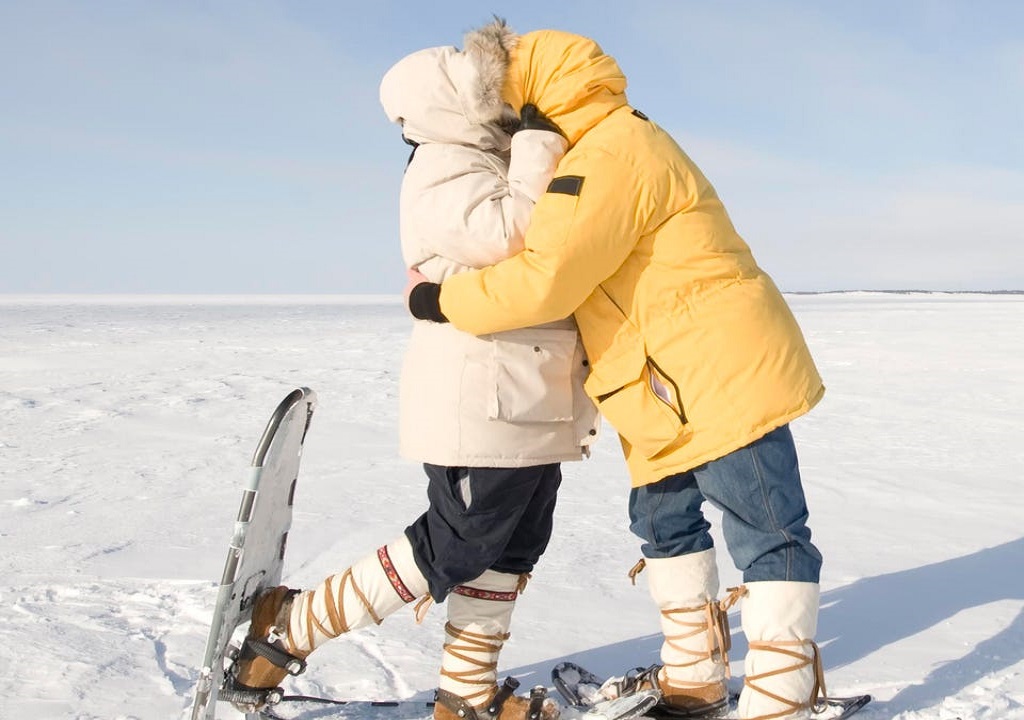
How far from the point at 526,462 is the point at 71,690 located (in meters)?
1.14

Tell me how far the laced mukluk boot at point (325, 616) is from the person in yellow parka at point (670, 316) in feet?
1.86

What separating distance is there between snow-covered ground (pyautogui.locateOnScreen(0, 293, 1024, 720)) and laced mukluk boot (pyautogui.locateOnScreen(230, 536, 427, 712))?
18cm

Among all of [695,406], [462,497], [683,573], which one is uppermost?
[695,406]

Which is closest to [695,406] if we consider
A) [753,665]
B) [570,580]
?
[753,665]

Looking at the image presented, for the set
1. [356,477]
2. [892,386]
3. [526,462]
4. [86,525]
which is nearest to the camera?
[526,462]

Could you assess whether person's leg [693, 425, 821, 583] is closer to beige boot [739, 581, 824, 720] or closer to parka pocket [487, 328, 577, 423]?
beige boot [739, 581, 824, 720]

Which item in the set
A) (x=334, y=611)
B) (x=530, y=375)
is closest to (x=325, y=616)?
(x=334, y=611)

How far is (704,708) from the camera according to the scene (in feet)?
6.35

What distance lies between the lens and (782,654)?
1659mm

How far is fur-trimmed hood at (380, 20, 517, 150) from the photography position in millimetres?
1751

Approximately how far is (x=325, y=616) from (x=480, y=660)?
0.36 metres

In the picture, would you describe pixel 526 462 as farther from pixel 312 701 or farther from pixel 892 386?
pixel 892 386

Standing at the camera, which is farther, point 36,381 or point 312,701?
point 36,381

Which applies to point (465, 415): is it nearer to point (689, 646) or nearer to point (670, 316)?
point (670, 316)
